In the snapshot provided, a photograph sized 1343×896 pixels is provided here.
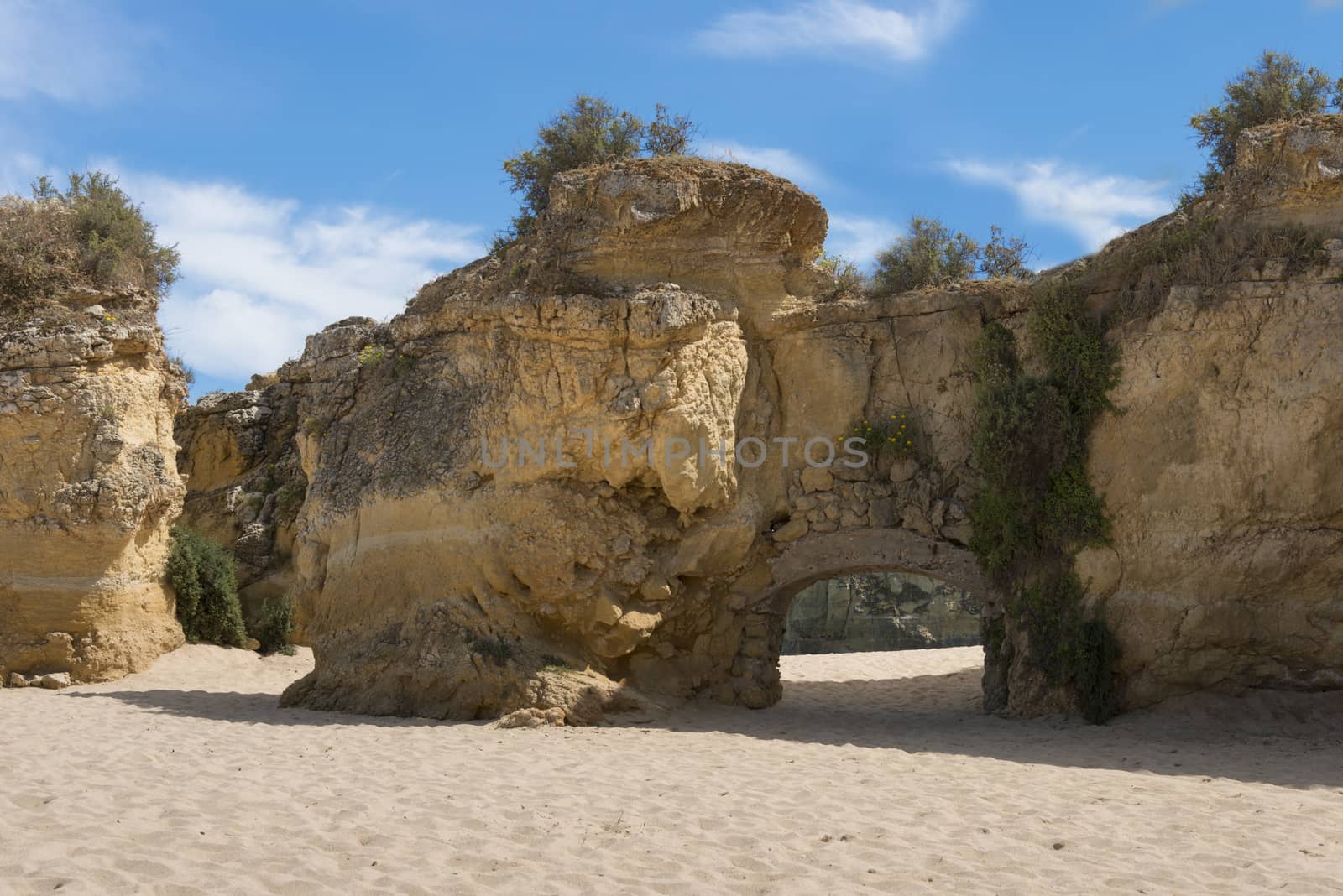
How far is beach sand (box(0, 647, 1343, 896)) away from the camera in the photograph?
6016 mm

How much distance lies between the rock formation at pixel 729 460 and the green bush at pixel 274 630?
4226 millimetres

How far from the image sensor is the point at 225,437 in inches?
770

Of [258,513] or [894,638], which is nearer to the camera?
[258,513]

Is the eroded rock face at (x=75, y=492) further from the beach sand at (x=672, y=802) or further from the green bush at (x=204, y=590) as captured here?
the beach sand at (x=672, y=802)

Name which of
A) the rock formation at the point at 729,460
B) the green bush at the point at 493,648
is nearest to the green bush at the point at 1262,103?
the rock formation at the point at 729,460

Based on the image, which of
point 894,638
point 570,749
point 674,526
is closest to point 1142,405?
point 674,526

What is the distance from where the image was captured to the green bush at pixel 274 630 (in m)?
17.1

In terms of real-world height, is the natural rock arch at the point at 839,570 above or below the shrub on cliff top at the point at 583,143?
below

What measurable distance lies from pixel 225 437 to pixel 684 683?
35.2 feet

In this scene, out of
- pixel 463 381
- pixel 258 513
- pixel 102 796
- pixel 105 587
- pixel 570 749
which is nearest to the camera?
pixel 102 796

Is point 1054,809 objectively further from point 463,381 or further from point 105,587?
point 105,587

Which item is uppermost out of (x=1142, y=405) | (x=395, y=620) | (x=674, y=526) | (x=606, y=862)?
(x=1142, y=405)

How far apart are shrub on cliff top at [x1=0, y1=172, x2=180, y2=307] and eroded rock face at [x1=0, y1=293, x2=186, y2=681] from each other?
0.42 metres

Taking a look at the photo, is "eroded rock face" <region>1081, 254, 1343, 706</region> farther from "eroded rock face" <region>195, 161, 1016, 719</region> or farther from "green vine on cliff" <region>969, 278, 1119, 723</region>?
"eroded rock face" <region>195, 161, 1016, 719</region>
